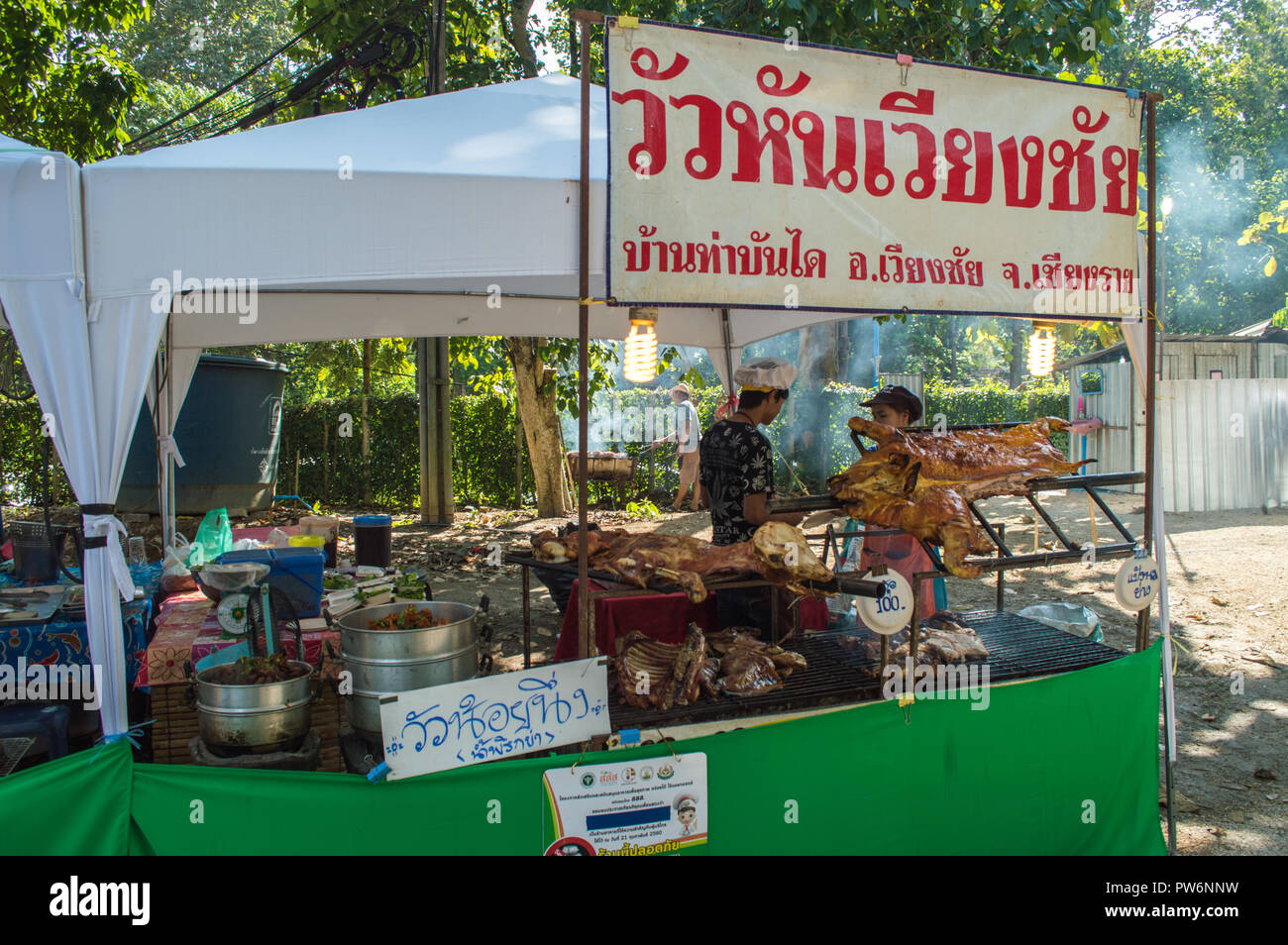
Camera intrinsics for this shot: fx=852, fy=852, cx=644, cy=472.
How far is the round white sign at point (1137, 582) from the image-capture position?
3.74 m

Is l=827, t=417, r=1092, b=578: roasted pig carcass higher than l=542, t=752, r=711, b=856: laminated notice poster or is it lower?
higher

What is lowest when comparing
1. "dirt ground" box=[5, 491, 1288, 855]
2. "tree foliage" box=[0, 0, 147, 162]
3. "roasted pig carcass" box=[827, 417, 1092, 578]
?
"dirt ground" box=[5, 491, 1288, 855]

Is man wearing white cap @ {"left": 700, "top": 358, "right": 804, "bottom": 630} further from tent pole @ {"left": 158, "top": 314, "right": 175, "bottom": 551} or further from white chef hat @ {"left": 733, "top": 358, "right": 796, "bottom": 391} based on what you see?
tent pole @ {"left": 158, "top": 314, "right": 175, "bottom": 551}

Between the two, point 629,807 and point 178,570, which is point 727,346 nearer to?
point 178,570

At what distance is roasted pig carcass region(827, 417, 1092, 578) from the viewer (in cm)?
366

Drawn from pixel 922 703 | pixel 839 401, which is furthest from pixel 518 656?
pixel 839 401

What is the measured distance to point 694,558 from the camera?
11.7 ft

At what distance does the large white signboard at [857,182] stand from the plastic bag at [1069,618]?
7.58ft

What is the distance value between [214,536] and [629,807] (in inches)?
162

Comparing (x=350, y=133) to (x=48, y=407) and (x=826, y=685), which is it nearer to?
(x=48, y=407)

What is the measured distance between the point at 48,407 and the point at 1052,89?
160 inches

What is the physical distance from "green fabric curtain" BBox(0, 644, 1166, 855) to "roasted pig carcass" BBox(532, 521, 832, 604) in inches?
22.0

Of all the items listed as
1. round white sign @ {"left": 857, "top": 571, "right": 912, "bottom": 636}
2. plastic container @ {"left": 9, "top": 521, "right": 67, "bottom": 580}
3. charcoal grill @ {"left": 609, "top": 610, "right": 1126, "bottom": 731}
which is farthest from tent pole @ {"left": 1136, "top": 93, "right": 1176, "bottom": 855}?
plastic container @ {"left": 9, "top": 521, "right": 67, "bottom": 580}

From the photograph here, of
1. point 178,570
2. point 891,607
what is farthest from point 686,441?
Answer: point 891,607
